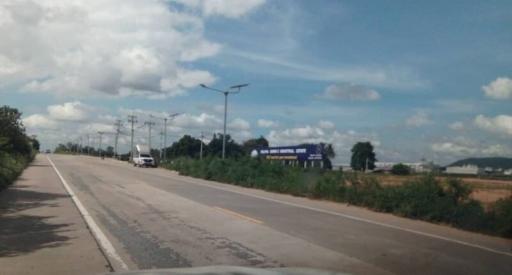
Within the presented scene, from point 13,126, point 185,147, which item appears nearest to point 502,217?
point 13,126

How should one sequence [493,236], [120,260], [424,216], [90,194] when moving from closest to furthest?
[120,260]
[493,236]
[424,216]
[90,194]

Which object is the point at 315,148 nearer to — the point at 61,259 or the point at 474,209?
the point at 474,209

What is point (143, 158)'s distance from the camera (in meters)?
85.4

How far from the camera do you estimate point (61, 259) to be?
445 inches

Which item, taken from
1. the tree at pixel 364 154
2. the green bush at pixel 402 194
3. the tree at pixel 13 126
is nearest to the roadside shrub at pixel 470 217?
the green bush at pixel 402 194

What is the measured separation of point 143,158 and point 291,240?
239 ft

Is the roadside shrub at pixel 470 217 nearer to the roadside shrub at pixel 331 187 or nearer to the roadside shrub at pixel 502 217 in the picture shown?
the roadside shrub at pixel 502 217

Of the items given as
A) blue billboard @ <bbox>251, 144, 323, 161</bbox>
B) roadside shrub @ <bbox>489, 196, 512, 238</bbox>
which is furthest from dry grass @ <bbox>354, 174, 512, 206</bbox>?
blue billboard @ <bbox>251, 144, 323, 161</bbox>

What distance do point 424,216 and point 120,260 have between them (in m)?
12.8

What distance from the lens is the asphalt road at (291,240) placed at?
37.1 feet

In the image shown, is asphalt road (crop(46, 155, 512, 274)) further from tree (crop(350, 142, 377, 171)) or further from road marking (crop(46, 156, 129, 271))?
tree (crop(350, 142, 377, 171))

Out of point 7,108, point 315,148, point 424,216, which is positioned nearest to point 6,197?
point 424,216

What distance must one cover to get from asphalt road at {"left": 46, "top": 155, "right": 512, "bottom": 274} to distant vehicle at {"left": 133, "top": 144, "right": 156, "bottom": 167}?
61.7 meters

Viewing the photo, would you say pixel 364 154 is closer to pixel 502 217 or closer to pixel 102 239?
pixel 502 217
